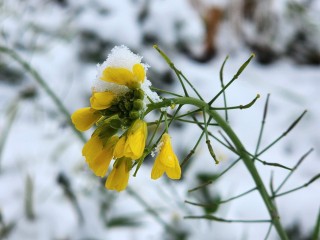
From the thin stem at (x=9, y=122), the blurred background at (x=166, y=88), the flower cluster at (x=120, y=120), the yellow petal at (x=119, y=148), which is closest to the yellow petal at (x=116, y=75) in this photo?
the flower cluster at (x=120, y=120)

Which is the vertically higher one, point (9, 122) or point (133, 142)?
point (9, 122)

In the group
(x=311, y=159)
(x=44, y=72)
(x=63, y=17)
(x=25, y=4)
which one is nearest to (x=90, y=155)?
(x=311, y=159)

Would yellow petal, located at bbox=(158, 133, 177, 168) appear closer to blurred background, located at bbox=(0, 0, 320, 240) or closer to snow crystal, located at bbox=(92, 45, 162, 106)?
snow crystal, located at bbox=(92, 45, 162, 106)

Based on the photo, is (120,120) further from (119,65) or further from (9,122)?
(9,122)

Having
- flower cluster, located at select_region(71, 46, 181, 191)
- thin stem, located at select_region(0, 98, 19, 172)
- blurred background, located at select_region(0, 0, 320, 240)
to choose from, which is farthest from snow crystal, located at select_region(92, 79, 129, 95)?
thin stem, located at select_region(0, 98, 19, 172)

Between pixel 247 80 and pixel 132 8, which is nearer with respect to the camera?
pixel 247 80

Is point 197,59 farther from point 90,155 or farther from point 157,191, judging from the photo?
point 90,155

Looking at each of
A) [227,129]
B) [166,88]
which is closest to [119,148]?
[227,129]
